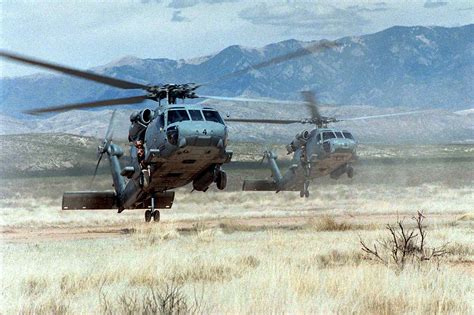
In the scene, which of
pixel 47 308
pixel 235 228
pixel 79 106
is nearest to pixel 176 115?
pixel 79 106

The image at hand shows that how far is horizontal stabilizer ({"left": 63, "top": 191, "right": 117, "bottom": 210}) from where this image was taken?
1058 inches

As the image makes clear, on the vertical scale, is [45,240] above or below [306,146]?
below

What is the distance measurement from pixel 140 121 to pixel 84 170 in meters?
72.3

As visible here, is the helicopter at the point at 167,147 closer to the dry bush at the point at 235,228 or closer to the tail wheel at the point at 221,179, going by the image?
the tail wheel at the point at 221,179

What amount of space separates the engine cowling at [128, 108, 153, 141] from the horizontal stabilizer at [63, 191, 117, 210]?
4.00 meters

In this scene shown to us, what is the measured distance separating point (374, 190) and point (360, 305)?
52622 millimetres

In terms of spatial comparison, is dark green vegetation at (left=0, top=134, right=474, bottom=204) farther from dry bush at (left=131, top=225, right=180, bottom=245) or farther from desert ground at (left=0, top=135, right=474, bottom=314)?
desert ground at (left=0, top=135, right=474, bottom=314)

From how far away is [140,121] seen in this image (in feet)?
79.5

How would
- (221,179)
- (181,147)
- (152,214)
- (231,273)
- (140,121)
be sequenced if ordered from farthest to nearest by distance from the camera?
(152,214) < (221,179) < (140,121) < (181,147) < (231,273)

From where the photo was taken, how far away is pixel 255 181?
4034 centimetres

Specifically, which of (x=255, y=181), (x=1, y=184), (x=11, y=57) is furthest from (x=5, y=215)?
(x=1, y=184)

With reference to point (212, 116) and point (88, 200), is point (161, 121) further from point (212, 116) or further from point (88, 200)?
point (88, 200)

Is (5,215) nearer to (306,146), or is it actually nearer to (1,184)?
(306,146)

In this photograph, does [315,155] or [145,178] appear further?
[315,155]
